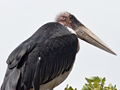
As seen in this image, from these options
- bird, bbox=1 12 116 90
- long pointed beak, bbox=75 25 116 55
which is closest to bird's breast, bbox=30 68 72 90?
bird, bbox=1 12 116 90

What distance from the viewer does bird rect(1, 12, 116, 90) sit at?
29.2 feet

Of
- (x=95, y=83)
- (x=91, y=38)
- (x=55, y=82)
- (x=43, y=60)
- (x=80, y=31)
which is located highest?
(x=80, y=31)

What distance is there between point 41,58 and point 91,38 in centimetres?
270

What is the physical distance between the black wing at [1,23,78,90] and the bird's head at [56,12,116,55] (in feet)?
4.07

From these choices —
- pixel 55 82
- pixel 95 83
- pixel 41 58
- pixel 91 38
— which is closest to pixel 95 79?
pixel 95 83

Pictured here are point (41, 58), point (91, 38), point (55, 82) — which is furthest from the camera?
point (91, 38)

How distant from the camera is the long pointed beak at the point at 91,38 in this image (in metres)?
11.7

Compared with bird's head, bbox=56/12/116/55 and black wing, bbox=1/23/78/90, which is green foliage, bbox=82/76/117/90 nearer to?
black wing, bbox=1/23/78/90

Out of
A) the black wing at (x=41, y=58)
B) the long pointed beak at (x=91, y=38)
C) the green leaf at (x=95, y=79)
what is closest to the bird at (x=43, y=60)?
the black wing at (x=41, y=58)

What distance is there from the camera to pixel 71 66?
33.3 ft

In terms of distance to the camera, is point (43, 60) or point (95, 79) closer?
point (95, 79)

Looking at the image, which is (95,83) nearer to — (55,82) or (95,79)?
(95,79)

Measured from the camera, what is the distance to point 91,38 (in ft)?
38.5

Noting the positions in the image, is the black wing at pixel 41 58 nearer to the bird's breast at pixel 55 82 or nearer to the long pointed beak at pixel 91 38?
the bird's breast at pixel 55 82
